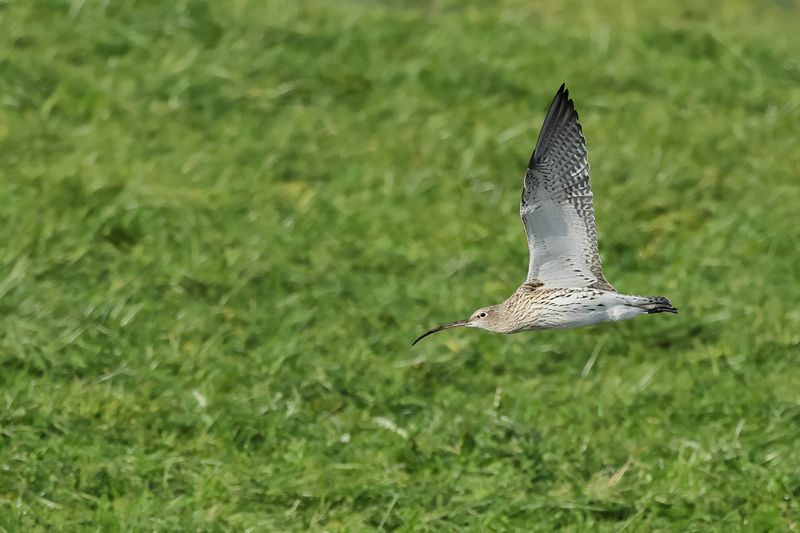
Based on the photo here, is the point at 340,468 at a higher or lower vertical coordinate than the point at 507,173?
lower

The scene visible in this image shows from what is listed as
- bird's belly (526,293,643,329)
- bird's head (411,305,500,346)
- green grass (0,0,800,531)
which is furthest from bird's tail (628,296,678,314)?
green grass (0,0,800,531)

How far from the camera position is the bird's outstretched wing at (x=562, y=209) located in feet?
21.6

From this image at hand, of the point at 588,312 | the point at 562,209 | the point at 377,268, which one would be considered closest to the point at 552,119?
the point at 562,209

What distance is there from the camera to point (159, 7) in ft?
35.7

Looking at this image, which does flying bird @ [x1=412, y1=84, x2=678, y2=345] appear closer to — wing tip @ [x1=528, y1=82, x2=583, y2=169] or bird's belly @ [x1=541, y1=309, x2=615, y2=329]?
wing tip @ [x1=528, y1=82, x2=583, y2=169]

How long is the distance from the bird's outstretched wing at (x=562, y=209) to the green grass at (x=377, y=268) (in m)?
1.03

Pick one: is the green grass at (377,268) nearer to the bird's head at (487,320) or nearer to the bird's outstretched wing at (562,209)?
the bird's head at (487,320)

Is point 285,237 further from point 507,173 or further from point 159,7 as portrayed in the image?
point 159,7

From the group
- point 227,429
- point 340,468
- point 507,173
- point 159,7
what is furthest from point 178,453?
point 159,7

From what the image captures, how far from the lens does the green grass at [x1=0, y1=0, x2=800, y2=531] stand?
686 cm

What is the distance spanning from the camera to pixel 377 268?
883cm

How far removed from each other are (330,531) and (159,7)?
5490mm

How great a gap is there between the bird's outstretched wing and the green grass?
103 centimetres

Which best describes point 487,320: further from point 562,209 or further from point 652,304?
point 652,304
